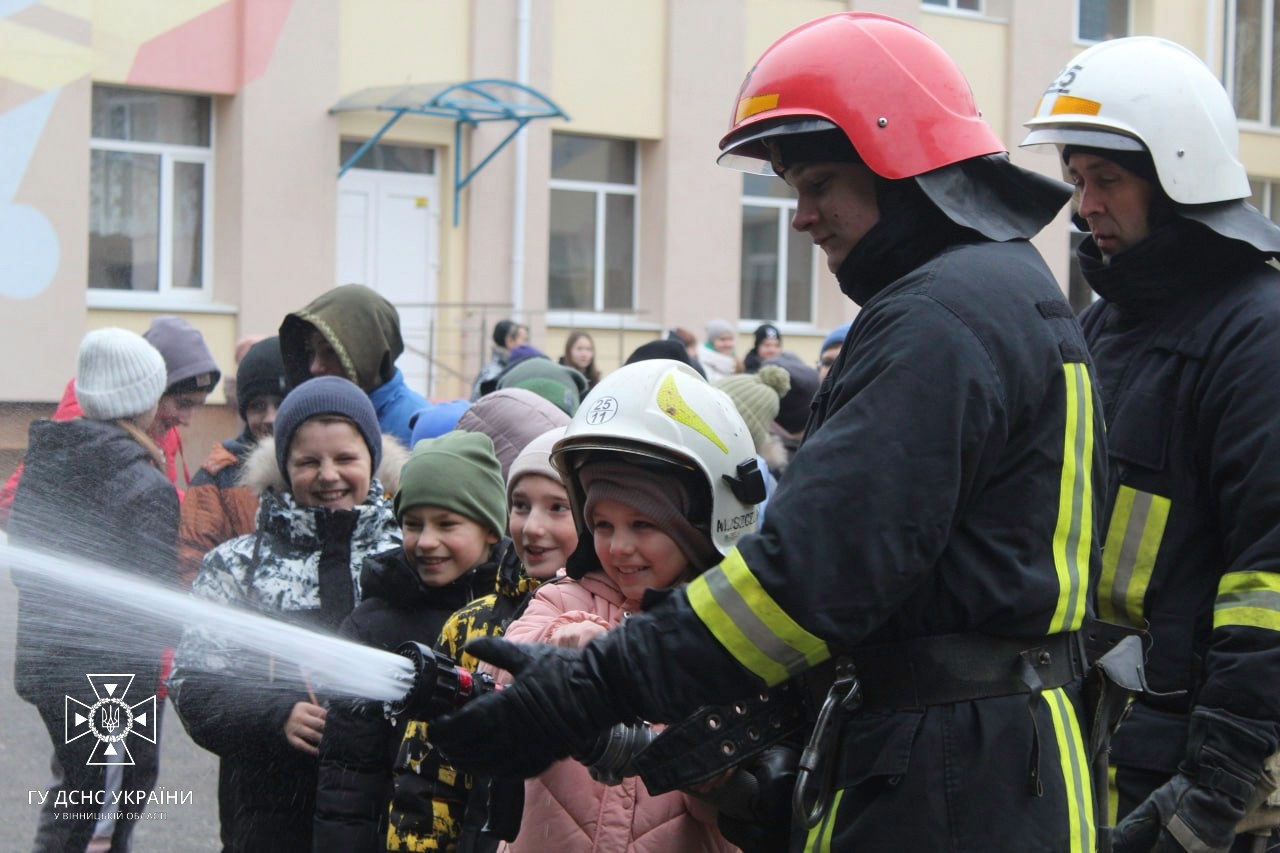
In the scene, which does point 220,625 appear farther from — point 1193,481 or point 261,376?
point 261,376

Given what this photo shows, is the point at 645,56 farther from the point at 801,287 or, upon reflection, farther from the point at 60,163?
the point at 60,163

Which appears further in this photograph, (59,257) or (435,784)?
(59,257)

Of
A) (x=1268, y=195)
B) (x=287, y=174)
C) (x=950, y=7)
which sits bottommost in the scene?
(x=287, y=174)

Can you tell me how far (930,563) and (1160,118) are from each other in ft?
5.03

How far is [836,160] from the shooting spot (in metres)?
2.45

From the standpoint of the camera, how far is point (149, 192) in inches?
596

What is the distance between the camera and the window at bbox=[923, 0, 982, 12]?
2035 cm

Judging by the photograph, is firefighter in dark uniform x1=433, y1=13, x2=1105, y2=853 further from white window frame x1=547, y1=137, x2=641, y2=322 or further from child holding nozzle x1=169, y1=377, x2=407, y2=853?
white window frame x1=547, y1=137, x2=641, y2=322

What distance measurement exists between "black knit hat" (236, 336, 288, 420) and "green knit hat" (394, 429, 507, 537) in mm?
2128

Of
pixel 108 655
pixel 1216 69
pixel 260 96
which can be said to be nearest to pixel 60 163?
pixel 260 96

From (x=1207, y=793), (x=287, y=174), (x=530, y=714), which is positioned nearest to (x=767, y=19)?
(x=287, y=174)

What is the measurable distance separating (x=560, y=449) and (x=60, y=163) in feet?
40.9

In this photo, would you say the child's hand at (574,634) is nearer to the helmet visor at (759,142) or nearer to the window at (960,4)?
the helmet visor at (759,142)

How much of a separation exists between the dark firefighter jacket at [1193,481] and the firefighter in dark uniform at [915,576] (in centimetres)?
70
